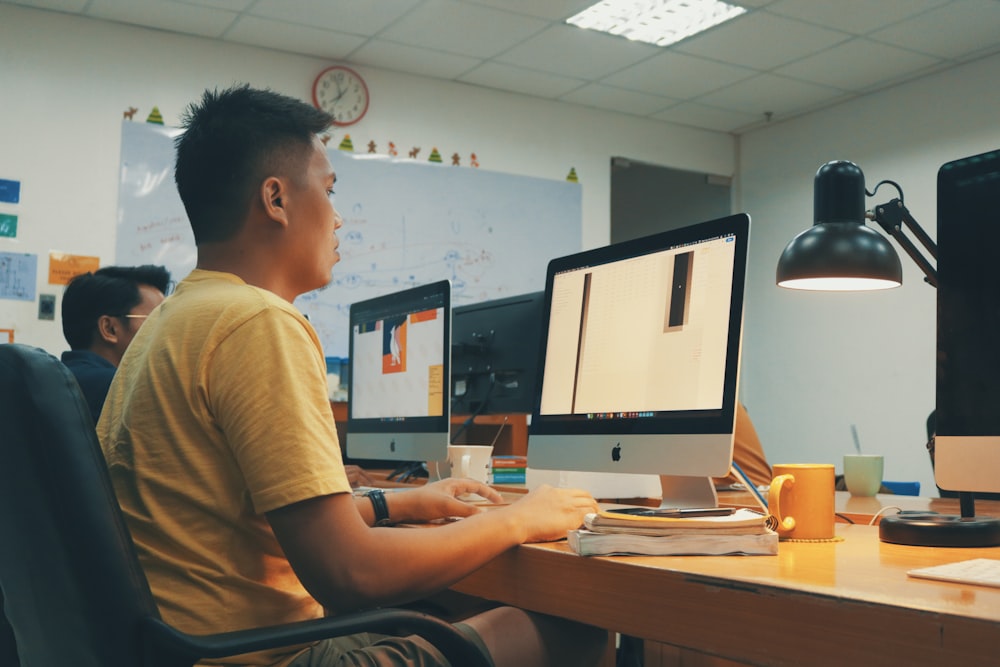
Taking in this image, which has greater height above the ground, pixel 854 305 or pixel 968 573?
pixel 854 305

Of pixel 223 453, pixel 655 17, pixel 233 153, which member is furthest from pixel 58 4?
pixel 223 453

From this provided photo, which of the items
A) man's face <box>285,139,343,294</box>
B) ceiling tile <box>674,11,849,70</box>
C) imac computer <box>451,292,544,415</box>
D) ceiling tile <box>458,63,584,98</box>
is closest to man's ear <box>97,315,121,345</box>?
imac computer <box>451,292,544,415</box>

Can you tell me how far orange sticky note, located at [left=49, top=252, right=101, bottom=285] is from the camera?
416cm

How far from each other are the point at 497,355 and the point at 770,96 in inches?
134

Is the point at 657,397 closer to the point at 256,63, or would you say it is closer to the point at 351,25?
the point at 351,25

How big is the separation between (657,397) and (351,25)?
3.38 meters

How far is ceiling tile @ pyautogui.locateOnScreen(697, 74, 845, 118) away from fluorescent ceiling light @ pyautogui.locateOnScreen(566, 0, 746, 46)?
0.79 metres

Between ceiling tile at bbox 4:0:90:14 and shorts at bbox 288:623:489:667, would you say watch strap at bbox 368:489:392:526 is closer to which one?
shorts at bbox 288:623:489:667

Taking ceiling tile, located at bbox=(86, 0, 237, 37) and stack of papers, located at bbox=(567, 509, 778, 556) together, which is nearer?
stack of papers, located at bbox=(567, 509, 778, 556)

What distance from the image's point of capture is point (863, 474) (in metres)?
2.14

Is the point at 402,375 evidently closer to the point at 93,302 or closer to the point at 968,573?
the point at 93,302

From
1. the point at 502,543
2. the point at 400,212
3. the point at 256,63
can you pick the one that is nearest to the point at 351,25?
the point at 256,63

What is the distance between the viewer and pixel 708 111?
5.67m

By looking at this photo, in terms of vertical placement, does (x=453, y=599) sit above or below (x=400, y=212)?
below
